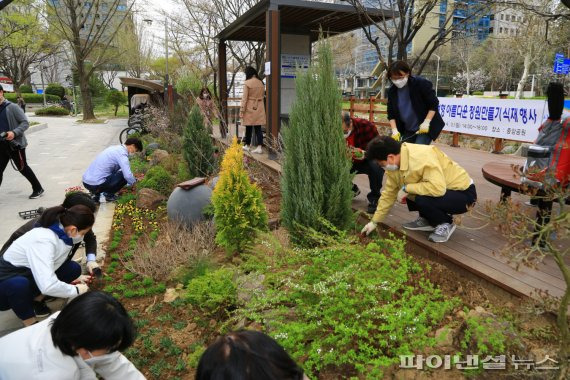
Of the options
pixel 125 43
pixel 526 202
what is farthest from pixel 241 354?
pixel 125 43

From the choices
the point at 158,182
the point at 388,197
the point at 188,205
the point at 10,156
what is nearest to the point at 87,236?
the point at 188,205

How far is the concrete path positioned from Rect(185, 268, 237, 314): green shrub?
1297 mm

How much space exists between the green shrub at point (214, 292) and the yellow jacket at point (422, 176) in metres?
1.34

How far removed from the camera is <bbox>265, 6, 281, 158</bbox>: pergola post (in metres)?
6.77

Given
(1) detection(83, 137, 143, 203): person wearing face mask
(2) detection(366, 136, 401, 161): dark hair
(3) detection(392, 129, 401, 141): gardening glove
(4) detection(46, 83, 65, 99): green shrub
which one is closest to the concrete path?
(1) detection(83, 137, 143, 203): person wearing face mask

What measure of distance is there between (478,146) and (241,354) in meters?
13.0

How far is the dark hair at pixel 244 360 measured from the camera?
3.56ft

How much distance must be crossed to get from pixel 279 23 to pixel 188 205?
3.55 meters

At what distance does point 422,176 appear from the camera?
3340mm

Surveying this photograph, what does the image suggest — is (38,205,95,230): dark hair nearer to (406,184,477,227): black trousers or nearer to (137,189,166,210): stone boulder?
(406,184,477,227): black trousers

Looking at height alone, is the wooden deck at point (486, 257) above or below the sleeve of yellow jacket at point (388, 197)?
below

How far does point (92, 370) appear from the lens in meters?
2.09

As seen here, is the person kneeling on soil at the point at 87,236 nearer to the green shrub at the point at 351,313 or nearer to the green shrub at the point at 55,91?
the green shrub at the point at 351,313

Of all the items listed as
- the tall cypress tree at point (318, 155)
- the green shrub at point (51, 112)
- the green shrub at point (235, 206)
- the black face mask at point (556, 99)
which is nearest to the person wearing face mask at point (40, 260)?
the green shrub at point (235, 206)
